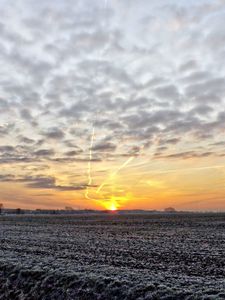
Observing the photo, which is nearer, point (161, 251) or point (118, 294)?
point (118, 294)

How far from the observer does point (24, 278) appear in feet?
58.6

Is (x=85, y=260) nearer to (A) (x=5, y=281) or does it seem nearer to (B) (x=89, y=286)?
(A) (x=5, y=281)

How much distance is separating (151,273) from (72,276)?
345 cm

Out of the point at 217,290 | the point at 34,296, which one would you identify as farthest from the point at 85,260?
the point at 217,290

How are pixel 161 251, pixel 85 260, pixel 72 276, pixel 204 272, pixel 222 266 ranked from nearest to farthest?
pixel 72 276, pixel 204 272, pixel 222 266, pixel 85 260, pixel 161 251

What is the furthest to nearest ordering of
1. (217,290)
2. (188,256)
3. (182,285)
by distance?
(188,256), (182,285), (217,290)

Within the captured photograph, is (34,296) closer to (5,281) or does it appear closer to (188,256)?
(5,281)

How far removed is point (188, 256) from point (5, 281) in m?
10.9

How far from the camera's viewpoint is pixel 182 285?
14.2 m

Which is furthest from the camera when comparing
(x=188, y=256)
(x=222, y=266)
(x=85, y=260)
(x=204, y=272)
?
(x=188, y=256)

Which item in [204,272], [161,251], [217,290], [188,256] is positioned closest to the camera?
[217,290]

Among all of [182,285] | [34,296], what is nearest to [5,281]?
[34,296]

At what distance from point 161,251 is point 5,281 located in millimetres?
11269

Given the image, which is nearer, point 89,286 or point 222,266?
point 89,286
